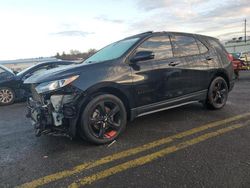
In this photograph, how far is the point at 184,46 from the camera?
5.24m

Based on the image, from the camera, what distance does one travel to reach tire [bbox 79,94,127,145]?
3.89 meters

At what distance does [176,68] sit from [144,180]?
256 cm

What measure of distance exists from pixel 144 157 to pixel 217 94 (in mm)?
3010

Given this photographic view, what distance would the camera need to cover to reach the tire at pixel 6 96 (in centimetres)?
877

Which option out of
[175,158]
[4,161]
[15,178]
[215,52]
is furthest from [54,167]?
[215,52]

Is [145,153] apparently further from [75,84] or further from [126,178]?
[75,84]

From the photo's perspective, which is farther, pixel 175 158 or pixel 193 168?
pixel 175 158

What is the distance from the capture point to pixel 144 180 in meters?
2.91

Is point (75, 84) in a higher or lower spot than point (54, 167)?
higher

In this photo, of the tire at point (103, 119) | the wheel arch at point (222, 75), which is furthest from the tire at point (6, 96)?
the wheel arch at point (222, 75)

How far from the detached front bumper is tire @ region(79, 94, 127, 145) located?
21 cm

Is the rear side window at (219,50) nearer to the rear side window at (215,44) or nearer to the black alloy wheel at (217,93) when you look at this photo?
the rear side window at (215,44)

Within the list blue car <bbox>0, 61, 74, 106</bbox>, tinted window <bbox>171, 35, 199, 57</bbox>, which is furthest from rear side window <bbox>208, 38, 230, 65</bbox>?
blue car <bbox>0, 61, 74, 106</bbox>

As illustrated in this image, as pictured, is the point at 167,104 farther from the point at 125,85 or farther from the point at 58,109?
the point at 58,109
